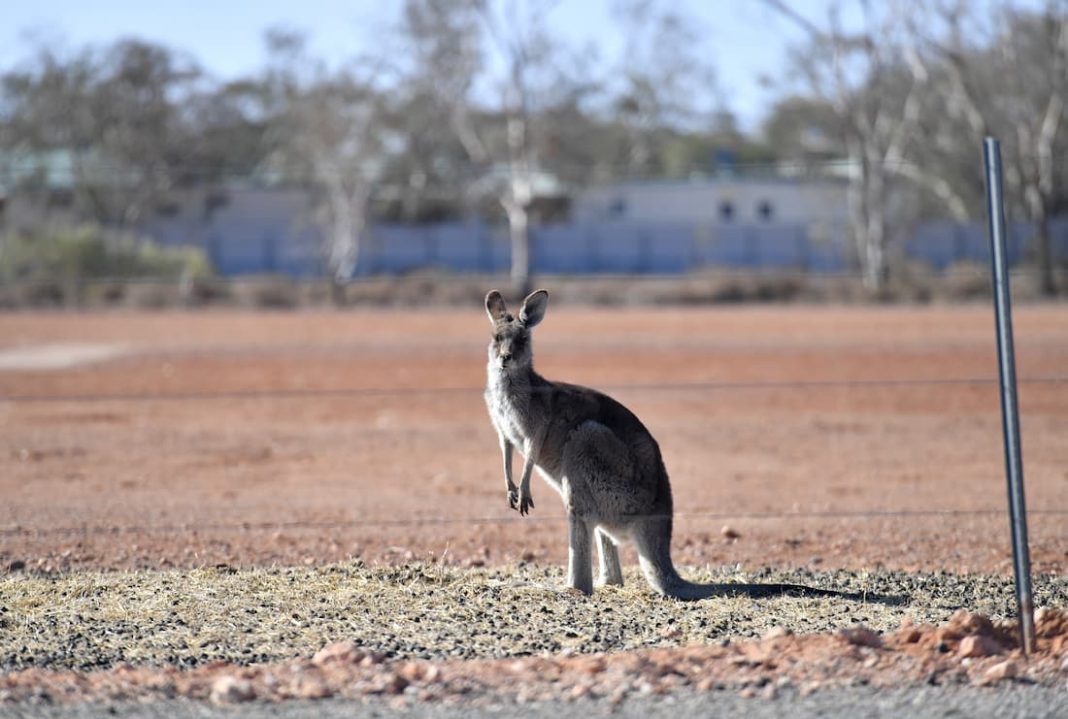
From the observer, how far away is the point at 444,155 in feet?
193

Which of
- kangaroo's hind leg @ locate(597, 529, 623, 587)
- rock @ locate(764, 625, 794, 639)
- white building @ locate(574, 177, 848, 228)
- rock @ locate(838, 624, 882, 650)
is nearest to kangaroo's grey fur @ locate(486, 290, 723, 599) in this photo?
kangaroo's hind leg @ locate(597, 529, 623, 587)

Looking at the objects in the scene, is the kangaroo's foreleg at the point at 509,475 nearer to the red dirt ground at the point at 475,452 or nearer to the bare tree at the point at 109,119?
the red dirt ground at the point at 475,452

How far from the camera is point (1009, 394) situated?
226 inches

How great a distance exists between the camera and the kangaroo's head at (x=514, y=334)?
23.0 ft

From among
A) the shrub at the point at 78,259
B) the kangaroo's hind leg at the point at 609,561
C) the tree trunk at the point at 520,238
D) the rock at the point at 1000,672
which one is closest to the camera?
the rock at the point at 1000,672

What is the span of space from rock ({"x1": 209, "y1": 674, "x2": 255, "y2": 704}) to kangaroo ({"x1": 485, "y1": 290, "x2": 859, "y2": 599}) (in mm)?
2052

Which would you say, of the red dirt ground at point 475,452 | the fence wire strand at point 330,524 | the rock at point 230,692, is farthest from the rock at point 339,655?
the fence wire strand at point 330,524

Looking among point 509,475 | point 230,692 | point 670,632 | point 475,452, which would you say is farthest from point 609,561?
point 475,452

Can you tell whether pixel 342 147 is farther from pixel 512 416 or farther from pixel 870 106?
pixel 512 416

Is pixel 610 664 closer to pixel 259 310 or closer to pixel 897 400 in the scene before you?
pixel 897 400

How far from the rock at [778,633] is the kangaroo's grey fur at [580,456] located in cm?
72

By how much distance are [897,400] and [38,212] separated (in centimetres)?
3941

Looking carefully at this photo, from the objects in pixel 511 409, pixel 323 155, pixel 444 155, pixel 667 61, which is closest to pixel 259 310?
pixel 323 155

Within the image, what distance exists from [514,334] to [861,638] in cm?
226
